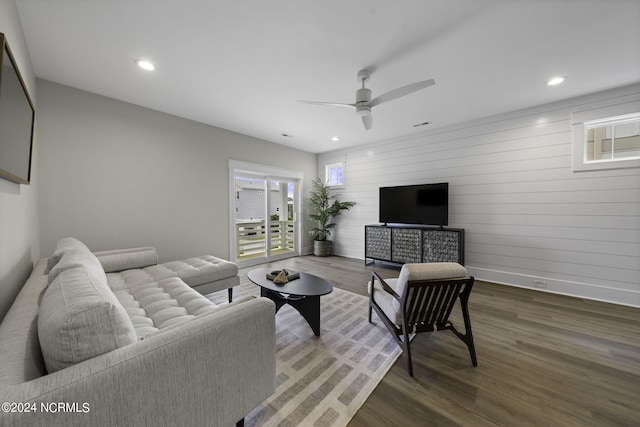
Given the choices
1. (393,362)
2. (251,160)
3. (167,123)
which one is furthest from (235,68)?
(393,362)

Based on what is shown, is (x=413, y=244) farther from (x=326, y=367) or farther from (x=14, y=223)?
(x=14, y=223)

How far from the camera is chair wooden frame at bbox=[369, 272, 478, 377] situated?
1.77m

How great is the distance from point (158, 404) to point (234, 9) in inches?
96.8

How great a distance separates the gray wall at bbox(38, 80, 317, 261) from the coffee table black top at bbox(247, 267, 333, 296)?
6.67 ft

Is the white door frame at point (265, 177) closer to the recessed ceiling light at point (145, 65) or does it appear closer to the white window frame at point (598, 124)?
the recessed ceiling light at point (145, 65)

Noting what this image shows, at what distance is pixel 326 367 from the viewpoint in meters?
1.85

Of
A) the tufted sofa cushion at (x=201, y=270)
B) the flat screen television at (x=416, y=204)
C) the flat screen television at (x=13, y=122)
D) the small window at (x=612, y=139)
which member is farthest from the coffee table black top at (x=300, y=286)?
the small window at (x=612, y=139)

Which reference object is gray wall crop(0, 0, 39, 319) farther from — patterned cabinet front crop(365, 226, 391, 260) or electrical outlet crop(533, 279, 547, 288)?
electrical outlet crop(533, 279, 547, 288)

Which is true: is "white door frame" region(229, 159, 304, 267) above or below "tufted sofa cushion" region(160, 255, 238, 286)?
above

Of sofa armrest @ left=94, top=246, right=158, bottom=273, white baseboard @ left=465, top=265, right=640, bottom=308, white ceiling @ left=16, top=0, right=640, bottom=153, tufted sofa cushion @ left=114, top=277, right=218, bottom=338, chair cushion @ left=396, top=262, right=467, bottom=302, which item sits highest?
white ceiling @ left=16, top=0, right=640, bottom=153

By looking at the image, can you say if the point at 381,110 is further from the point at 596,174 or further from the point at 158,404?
the point at 158,404

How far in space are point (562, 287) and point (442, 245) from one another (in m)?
1.61

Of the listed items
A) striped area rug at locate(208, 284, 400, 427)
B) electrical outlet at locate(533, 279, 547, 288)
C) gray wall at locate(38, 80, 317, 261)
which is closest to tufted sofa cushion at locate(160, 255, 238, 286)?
striped area rug at locate(208, 284, 400, 427)

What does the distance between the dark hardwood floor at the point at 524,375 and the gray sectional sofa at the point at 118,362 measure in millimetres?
809
